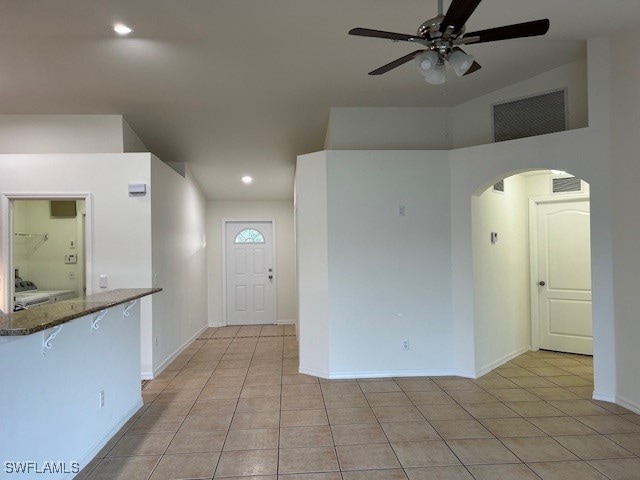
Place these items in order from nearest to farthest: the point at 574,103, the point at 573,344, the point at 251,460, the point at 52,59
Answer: the point at 251,460, the point at 52,59, the point at 574,103, the point at 573,344

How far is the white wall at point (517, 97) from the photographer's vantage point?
374 centimetres

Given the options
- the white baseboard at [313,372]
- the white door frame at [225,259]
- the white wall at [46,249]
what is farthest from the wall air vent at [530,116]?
the white wall at [46,249]

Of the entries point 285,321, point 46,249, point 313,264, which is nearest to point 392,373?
point 313,264

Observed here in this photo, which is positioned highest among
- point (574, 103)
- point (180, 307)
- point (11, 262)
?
point (574, 103)

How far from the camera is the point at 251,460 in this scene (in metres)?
2.60

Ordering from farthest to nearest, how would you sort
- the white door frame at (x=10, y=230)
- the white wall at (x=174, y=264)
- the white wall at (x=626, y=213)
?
the white wall at (x=174, y=264)
the white door frame at (x=10, y=230)
the white wall at (x=626, y=213)

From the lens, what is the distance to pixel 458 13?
6.53 ft

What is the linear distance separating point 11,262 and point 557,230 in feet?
20.6

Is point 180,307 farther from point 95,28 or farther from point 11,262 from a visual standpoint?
point 95,28

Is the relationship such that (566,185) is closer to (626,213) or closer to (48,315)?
(626,213)

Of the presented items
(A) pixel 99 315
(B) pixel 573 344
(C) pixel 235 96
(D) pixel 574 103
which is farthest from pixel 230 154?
(B) pixel 573 344

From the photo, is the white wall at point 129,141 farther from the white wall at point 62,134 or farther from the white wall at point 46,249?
the white wall at point 46,249

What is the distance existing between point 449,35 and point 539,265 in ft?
13.2

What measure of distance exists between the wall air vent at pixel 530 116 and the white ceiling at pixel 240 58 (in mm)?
249
